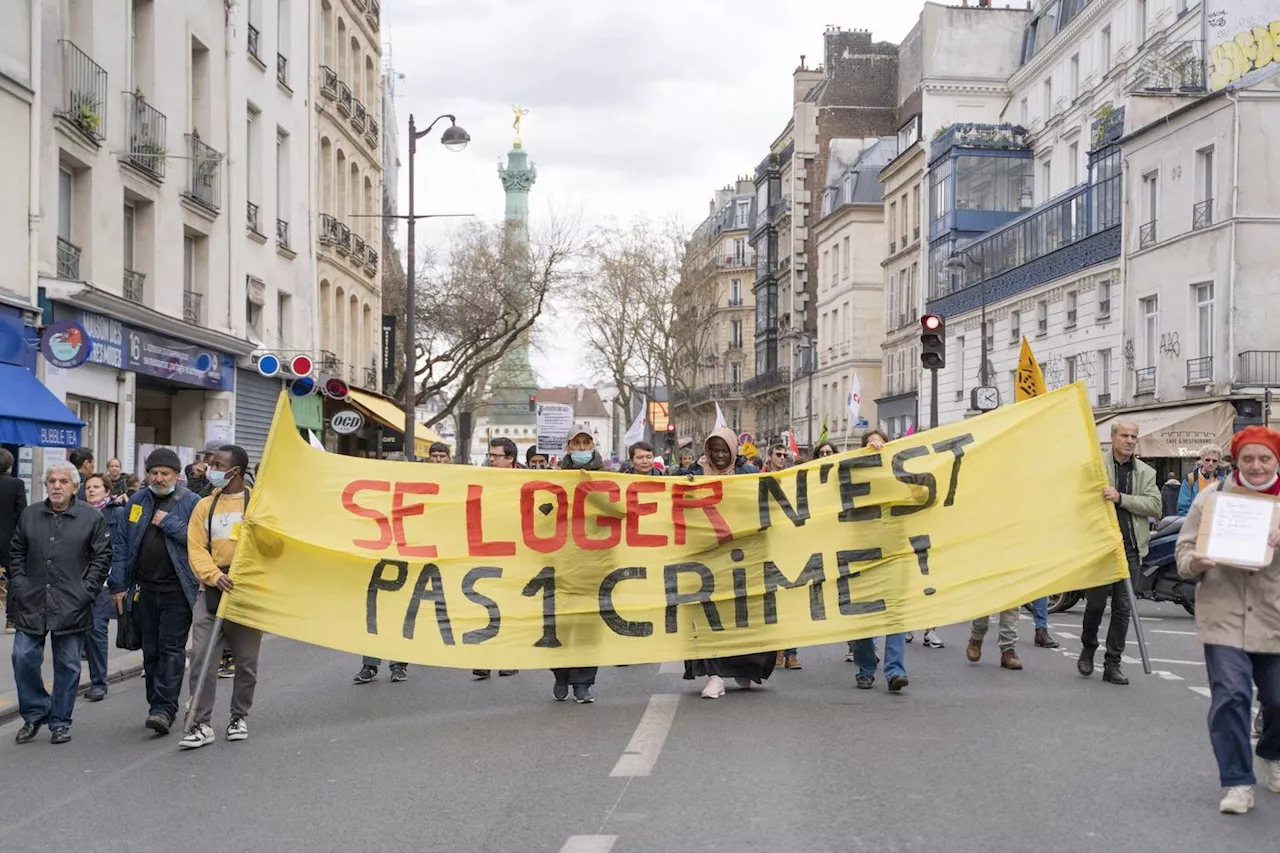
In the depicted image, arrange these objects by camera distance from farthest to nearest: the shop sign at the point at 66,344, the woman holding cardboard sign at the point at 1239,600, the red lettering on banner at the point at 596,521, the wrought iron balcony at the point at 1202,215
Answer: the wrought iron balcony at the point at 1202,215 → the shop sign at the point at 66,344 → the red lettering on banner at the point at 596,521 → the woman holding cardboard sign at the point at 1239,600

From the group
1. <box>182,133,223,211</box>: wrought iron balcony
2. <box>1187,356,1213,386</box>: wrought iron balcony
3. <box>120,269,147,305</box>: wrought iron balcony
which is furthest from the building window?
→ <box>120,269,147,305</box>: wrought iron balcony

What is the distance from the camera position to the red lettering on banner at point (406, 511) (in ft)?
34.3

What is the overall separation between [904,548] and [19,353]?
13543 millimetres

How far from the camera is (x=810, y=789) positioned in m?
7.44

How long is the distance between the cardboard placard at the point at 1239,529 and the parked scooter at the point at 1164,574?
10423mm

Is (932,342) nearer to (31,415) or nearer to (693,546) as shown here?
(693,546)

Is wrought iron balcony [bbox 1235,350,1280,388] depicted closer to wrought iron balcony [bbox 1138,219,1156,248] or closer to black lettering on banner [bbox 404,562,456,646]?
wrought iron balcony [bbox 1138,219,1156,248]

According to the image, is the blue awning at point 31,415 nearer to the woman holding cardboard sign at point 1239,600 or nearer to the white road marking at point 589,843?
the white road marking at point 589,843

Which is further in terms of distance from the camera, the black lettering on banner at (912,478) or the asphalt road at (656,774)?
the black lettering on banner at (912,478)

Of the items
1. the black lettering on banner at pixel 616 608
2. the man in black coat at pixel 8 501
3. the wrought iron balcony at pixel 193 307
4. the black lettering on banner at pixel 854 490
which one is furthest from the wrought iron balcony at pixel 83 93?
the black lettering on banner at pixel 854 490

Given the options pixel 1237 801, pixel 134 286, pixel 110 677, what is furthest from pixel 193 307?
pixel 1237 801

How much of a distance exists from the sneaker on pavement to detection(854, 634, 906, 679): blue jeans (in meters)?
4.36

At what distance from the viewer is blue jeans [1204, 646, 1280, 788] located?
7027 millimetres

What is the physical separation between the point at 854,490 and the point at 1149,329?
29121mm
